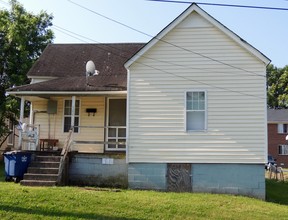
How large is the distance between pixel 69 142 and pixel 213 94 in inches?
227

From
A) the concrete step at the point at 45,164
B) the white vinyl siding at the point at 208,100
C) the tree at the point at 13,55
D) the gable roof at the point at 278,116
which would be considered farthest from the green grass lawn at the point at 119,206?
the gable roof at the point at 278,116

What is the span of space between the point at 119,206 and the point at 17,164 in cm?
542

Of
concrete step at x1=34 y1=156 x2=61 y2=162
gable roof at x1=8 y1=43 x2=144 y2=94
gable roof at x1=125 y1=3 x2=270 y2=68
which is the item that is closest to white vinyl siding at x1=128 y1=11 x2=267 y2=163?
gable roof at x1=125 y1=3 x2=270 y2=68

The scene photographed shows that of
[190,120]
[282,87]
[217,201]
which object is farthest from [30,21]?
[282,87]

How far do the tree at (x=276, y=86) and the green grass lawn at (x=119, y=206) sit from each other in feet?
199

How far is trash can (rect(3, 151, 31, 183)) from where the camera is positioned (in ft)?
47.8

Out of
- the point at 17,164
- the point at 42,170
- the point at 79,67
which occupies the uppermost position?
the point at 79,67

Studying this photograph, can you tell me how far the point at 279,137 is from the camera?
55188 millimetres

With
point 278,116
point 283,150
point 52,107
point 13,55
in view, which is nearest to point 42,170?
point 52,107

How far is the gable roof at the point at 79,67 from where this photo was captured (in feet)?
54.9

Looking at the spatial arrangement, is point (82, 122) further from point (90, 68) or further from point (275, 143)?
point (275, 143)

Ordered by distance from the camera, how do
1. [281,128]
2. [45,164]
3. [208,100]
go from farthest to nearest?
[281,128] < [208,100] < [45,164]

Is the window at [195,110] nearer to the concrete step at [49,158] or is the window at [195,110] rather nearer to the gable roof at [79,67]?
the gable roof at [79,67]

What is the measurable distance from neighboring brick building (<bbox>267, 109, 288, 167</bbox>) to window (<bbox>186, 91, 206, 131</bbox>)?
43.3 m
